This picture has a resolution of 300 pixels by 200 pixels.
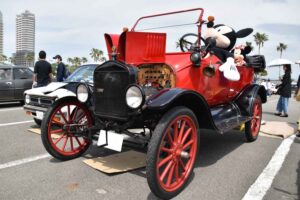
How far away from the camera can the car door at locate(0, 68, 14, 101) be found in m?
10.3

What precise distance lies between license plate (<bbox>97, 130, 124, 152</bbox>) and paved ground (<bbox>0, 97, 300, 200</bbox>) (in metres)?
0.44

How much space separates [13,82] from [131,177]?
8520mm

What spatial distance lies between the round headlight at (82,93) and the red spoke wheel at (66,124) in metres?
0.21

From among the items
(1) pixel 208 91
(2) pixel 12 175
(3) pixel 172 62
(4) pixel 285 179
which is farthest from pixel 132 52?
(4) pixel 285 179

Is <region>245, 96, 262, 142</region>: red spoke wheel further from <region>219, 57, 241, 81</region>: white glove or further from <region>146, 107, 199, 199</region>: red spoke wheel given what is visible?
<region>146, 107, 199, 199</region>: red spoke wheel

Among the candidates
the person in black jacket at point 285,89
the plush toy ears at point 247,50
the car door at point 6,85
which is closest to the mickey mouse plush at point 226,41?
the plush toy ears at point 247,50

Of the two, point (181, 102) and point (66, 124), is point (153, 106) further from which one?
point (66, 124)

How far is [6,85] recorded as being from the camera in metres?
10.4

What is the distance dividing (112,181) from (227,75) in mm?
2291

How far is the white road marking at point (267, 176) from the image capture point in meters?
3.12

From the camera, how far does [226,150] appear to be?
4863 mm

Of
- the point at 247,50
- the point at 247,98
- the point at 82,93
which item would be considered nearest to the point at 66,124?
the point at 82,93

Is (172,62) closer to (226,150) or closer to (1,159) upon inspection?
(226,150)

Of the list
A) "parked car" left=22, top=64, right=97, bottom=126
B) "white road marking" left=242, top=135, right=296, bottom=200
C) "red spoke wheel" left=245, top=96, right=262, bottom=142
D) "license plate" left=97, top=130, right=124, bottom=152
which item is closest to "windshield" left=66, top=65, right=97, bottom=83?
"parked car" left=22, top=64, right=97, bottom=126
